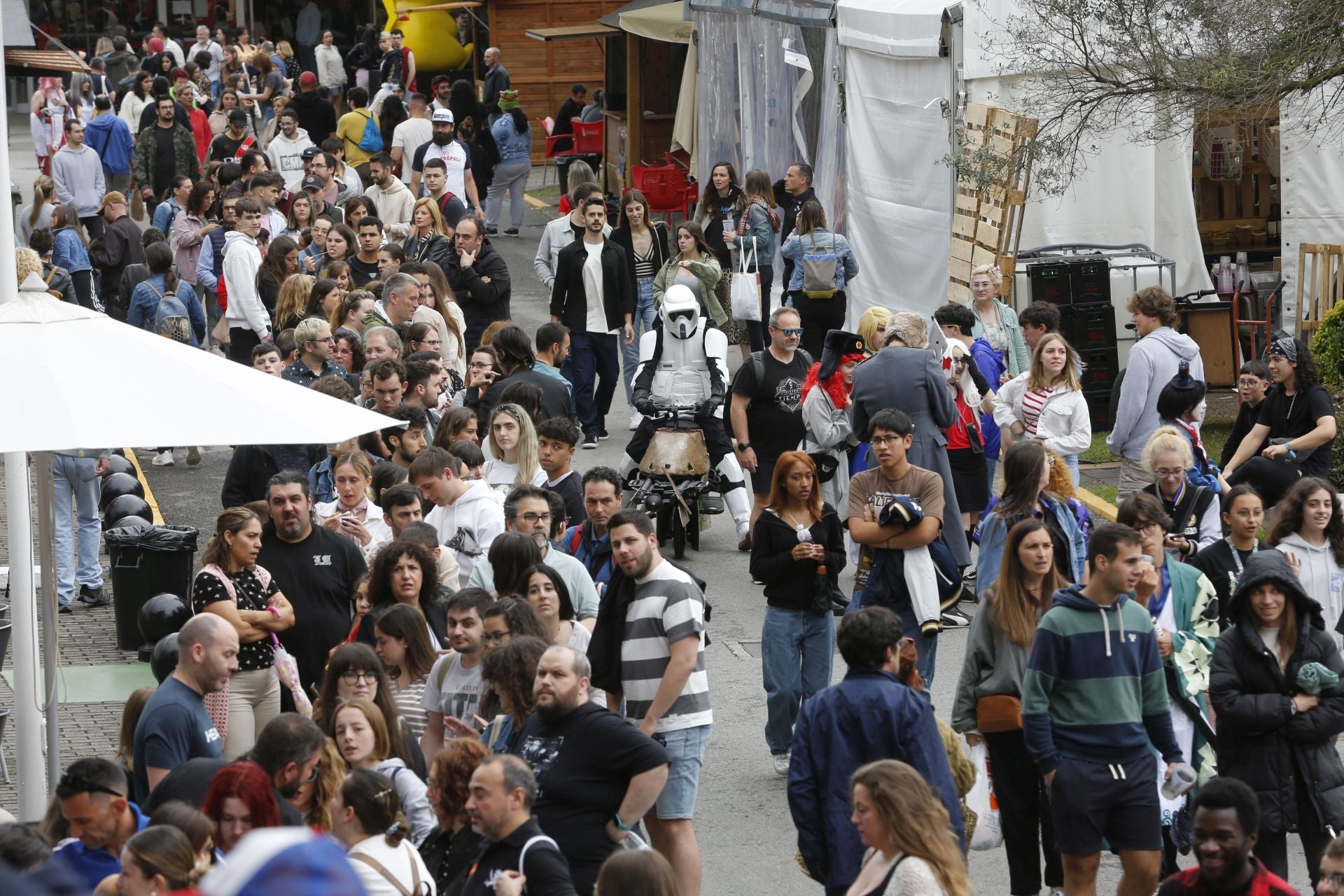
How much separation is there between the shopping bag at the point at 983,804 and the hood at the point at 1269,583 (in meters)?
1.11

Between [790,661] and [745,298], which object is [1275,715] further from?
[745,298]

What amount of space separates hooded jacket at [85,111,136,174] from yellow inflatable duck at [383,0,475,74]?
944 centimetres

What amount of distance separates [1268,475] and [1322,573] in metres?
2.24

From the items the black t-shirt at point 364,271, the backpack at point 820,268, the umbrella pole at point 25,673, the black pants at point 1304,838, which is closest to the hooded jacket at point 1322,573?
the black pants at point 1304,838

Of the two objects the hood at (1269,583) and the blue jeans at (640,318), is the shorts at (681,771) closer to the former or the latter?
the hood at (1269,583)

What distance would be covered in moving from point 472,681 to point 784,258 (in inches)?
381

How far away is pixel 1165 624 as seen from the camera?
7.27 meters

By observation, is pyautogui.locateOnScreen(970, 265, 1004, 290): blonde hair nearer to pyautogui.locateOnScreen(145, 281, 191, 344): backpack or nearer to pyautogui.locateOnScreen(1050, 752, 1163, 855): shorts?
pyautogui.locateOnScreen(1050, 752, 1163, 855): shorts

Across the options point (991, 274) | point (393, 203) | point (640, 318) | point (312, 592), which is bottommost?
point (312, 592)

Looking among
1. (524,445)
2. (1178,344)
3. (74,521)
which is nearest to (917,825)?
(524,445)

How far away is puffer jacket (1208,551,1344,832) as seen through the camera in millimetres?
6641

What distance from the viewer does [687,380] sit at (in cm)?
1228

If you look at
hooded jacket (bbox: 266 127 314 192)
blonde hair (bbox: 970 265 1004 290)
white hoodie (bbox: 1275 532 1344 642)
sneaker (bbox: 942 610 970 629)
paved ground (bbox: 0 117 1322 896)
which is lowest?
paved ground (bbox: 0 117 1322 896)

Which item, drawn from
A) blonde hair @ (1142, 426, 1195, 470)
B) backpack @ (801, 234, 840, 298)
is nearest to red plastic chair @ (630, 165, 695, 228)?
backpack @ (801, 234, 840, 298)
